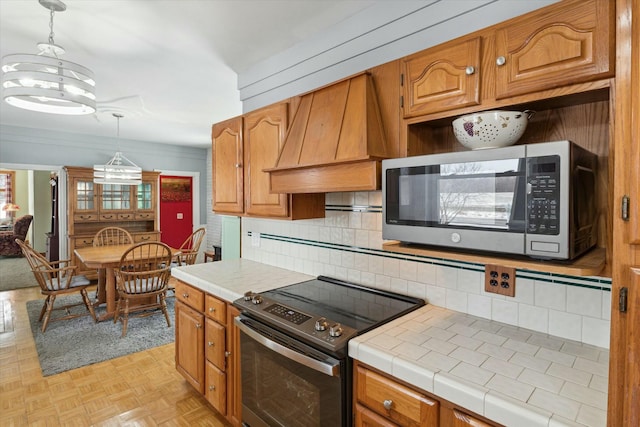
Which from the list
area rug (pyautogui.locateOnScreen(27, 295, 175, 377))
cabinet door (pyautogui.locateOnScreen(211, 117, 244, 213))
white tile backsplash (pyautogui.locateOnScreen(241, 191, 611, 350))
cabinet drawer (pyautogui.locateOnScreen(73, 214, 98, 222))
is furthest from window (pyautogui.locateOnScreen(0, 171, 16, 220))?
white tile backsplash (pyautogui.locateOnScreen(241, 191, 611, 350))

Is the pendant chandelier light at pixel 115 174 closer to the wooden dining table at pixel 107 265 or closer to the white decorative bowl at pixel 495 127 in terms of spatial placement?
the wooden dining table at pixel 107 265

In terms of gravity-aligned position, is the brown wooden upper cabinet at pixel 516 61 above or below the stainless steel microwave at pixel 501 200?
above

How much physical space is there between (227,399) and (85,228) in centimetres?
506

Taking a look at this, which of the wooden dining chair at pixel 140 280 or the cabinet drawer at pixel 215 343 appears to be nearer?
the cabinet drawer at pixel 215 343

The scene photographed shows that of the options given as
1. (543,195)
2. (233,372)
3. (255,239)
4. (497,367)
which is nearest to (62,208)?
(255,239)

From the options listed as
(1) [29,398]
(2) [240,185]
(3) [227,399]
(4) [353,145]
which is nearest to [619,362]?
(4) [353,145]

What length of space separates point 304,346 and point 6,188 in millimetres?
11266

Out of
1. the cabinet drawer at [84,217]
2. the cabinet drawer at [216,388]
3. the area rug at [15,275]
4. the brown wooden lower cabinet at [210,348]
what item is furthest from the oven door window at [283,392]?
the area rug at [15,275]

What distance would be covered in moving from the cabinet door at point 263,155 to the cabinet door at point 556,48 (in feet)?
4.11

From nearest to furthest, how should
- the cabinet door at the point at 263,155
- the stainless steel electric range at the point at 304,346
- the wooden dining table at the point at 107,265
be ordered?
the stainless steel electric range at the point at 304,346, the cabinet door at the point at 263,155, the wooden dining table at the point at 107,265

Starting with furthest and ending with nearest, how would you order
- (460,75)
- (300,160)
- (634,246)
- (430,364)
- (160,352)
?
(160,352), (300,160), (460,75), (430,364), (634,246)

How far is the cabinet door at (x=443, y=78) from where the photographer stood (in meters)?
1.28

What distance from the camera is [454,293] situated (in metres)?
1.62

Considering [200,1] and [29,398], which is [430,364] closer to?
[200,1]
